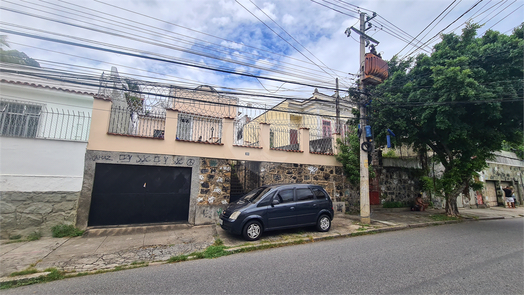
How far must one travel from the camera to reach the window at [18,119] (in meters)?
6.88

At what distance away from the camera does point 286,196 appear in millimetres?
7129

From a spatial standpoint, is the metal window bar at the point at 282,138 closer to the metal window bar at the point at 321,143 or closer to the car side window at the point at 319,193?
the metal window bar at the point at 321,143

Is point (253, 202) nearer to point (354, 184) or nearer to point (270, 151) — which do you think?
point (270, 151)

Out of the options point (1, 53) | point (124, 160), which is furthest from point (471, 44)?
point (1, 53)

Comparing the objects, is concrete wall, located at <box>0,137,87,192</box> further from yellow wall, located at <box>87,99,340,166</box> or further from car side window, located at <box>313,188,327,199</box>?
car side window, located at <box>313,188,327,199</box>

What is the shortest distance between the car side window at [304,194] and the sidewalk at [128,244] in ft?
3.63

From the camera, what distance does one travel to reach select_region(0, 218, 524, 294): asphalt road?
3.63m

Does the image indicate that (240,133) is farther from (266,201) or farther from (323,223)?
(323,223)

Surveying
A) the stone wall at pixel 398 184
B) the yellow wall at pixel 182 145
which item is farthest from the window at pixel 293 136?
the stone wall at pixel 398 184

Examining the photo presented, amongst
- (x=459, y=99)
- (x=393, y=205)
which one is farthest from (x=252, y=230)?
(x=393, y=205)

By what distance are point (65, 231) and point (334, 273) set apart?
7863 millimetres

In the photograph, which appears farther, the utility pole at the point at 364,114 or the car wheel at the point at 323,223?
the utility pole at the point at 364,114

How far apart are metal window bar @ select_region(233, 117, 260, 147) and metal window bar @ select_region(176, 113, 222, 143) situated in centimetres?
72

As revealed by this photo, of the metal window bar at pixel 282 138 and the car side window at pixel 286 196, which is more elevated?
the metal window bar at pixel 282 138
